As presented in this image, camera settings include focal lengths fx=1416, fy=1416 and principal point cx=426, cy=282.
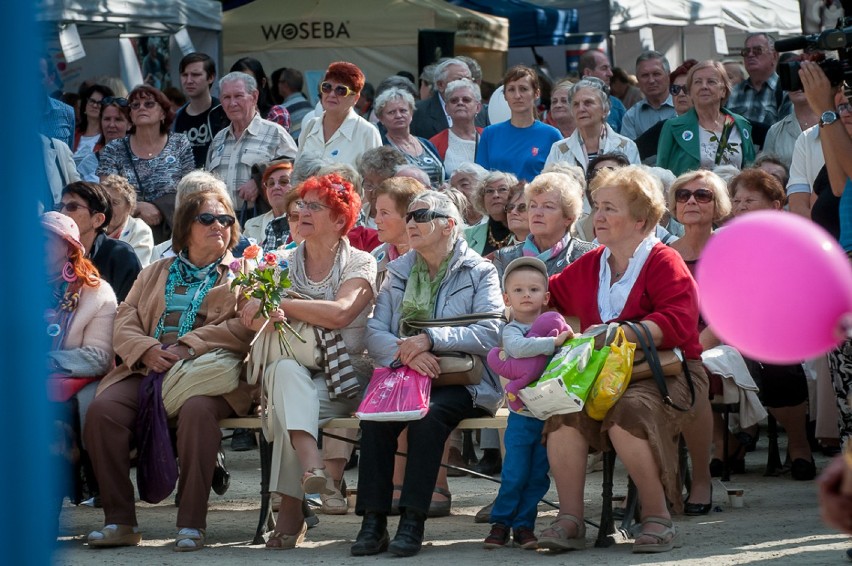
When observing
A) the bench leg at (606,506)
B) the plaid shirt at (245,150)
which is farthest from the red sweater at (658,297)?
the plaid shirt at (245,150)

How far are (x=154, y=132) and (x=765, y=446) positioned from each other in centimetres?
486

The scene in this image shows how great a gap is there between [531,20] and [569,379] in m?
12.0

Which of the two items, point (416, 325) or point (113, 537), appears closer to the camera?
point (113, 537)

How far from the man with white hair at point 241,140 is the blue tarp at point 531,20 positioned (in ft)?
25.4

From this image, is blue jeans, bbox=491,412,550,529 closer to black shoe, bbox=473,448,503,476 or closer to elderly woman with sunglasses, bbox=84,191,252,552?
elderly woman with sunglasses, bbox=84,191,252,552

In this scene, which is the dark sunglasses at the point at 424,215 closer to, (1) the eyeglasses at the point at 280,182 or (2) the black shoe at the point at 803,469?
(1) the eyeglasses at the point at 280,182

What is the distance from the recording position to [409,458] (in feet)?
21.7

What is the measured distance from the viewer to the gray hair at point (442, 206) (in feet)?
23.3

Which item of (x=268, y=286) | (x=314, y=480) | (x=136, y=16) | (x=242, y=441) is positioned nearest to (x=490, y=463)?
(x=242, y=441)

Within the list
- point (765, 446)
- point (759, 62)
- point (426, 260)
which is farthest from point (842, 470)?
point (759, 62)

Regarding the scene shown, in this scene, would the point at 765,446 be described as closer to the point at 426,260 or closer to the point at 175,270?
the point at 426,260

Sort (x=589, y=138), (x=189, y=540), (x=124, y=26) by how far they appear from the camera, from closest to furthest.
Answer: (x=189, y=540) < (x=589, y=138) < (x=124, y=26)

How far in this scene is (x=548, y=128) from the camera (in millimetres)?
10328

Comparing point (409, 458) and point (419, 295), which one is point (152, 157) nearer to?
point (419, 295)
